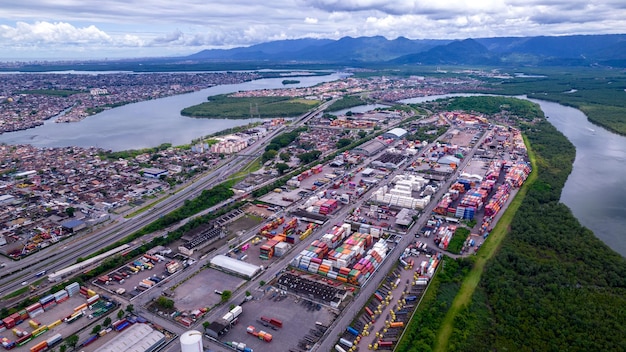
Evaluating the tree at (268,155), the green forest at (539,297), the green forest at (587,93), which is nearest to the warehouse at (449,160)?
the green forest at (539,297)

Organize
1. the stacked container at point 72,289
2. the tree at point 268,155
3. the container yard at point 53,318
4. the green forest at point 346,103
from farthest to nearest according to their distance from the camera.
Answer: the green forest at point 346,103 < the tree at point 268,155 < the stacked container at point 72,289 < the container yard at point 53,318

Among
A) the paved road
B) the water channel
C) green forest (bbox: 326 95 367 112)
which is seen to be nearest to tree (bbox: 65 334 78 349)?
the paved road

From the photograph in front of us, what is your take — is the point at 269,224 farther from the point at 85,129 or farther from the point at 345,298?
the point at 85,129

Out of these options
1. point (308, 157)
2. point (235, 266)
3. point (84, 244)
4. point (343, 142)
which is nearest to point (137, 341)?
point (235, 266)

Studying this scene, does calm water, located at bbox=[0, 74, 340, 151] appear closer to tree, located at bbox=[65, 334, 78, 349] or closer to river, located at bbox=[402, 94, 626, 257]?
tree, located at bbox=[65, 334, 78, 349]

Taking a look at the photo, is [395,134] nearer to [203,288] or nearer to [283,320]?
[203,288]

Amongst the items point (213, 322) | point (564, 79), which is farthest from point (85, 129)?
point (564, 79)

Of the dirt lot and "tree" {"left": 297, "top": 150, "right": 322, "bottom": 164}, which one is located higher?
Result: "tree" {"left": 297, "top": 150, "right": 322, "bottom": 164}

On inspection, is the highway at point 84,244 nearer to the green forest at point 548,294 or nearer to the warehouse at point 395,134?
the green forest at point 548,294
